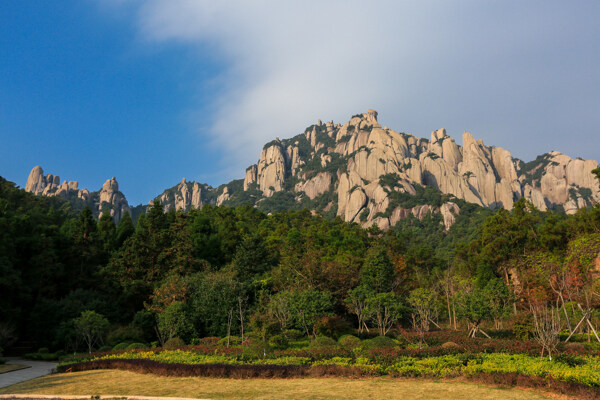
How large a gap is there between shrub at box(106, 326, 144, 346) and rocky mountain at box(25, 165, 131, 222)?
119210 mm

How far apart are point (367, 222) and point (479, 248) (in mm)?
61961

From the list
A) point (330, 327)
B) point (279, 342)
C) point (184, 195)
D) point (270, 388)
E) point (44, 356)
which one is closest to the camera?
point (270, 388)

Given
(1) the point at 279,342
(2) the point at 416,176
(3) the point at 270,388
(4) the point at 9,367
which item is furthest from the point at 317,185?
(3) the point at 270,388

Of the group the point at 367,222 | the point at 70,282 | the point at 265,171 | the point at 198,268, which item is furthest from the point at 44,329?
the point at 265,171

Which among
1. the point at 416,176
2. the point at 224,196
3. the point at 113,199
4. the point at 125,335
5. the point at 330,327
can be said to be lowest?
the point at 330,327

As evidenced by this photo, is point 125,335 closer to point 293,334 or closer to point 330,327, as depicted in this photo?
point 293,334

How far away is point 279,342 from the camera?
21.0 meters

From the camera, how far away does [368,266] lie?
3262cm

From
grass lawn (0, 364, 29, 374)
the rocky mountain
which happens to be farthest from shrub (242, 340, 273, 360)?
the rocky mountain

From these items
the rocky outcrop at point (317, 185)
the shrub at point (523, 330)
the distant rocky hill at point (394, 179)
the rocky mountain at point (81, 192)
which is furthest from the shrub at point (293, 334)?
the rocky mountain at point (81, 192)

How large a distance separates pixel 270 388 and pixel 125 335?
1664cm

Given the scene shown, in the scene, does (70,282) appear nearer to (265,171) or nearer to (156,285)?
(156,285)

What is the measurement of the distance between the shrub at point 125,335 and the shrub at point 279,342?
9.15 metres

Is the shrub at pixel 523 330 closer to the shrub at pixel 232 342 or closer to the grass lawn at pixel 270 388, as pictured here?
the grass lawn at pixel 270 388
